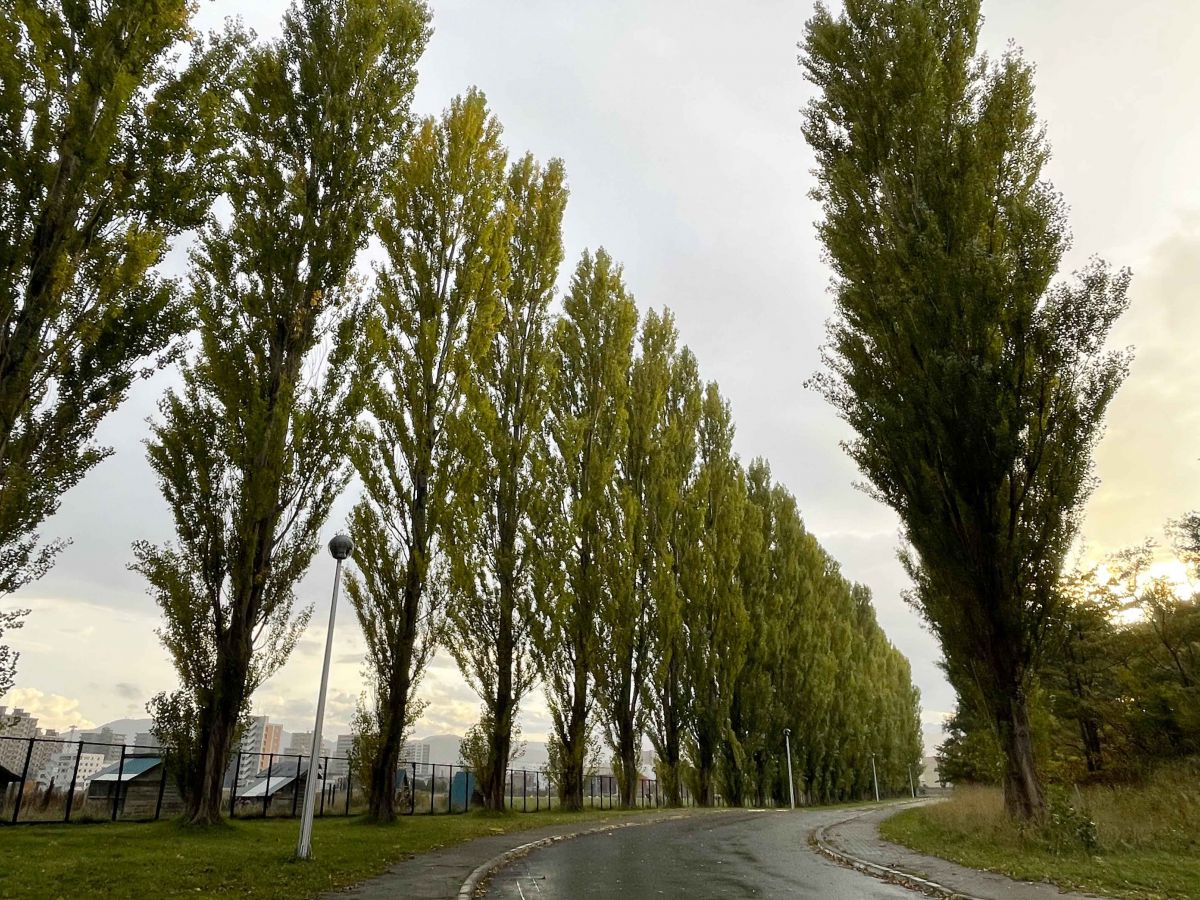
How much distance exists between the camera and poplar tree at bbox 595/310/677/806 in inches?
884

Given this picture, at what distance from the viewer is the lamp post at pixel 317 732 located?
31.0 ft

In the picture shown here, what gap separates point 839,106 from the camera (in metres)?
16.1

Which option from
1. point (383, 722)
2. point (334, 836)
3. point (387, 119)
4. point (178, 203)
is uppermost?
point (387, 119)

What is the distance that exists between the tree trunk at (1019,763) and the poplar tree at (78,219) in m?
15.2

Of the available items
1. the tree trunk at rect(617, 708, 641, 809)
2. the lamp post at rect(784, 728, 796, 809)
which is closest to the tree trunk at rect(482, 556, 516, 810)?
the tree trunk at rect(617, 708, 641, 809)

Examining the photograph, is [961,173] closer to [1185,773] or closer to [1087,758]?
[1185,773]

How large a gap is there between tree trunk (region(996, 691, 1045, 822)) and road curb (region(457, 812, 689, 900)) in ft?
26.4

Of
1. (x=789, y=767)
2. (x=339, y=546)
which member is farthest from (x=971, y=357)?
(x=789, y=767)

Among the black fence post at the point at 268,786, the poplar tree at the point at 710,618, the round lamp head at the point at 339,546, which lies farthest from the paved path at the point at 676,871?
the poplar tree at the point at 710,618

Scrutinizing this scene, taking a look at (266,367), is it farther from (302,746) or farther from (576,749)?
(302,746)

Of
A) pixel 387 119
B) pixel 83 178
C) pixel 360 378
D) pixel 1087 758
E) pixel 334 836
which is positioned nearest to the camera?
pixel 83 178

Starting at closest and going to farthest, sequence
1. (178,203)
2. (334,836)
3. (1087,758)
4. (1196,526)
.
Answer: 1. (178,203)
2. (334,836)
3. (1196,526)
4. (1087,758)

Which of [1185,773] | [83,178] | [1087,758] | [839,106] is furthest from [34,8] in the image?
[1087,758]

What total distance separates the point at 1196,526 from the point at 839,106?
15.9 meters
